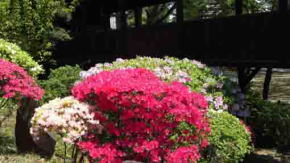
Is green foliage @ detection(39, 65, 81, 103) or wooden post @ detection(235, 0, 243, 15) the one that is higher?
wooden post @ detection(235, 0, 243, 15)

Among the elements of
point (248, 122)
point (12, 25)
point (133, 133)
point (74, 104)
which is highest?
point (12, 25)

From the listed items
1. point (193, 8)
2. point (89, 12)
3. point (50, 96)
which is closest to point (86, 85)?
point (50, 96)

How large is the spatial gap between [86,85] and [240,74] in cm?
1157

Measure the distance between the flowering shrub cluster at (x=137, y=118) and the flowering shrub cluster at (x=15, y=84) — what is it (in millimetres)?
2261

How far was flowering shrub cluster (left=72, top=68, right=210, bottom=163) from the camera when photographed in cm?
478

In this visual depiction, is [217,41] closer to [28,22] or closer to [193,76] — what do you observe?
[193,76]

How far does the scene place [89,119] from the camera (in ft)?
15.6

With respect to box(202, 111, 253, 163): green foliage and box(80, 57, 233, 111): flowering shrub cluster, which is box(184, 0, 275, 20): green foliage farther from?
box(202, 111, 253, 163): green foliage

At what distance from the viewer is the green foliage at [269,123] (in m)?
9.83

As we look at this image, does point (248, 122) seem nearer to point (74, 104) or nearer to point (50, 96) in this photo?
point (50, 96)

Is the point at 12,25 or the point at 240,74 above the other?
the point at 12,25

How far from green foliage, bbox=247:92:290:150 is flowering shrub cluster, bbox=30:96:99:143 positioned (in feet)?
19.4

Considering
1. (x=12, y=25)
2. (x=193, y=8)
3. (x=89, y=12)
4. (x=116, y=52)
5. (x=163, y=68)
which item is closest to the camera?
(x=163, y=68)

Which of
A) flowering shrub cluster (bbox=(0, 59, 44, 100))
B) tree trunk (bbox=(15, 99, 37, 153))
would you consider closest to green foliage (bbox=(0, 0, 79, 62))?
tree trunk (bbox=(15, 99, 37, 153))
